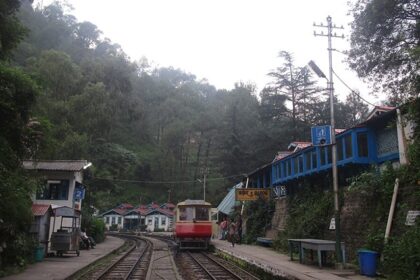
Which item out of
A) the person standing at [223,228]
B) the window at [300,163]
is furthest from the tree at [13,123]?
the person standing at [223,228]

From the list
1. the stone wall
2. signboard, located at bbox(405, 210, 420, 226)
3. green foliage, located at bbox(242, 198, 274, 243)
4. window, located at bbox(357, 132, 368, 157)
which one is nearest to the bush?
green foliage, located at bbox(242, 198, 274, 243)

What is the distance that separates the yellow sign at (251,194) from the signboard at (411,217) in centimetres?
1602

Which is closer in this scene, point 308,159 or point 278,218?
point 308,159

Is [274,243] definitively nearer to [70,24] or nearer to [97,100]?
[97,100]

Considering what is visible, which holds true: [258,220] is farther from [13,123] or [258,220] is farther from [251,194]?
[13,123]

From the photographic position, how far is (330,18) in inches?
649

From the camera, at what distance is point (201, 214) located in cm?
2477

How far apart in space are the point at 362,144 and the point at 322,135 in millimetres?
A: 3087

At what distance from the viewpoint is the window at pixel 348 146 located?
17812 mm

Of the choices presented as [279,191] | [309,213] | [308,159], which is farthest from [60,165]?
[309,213]

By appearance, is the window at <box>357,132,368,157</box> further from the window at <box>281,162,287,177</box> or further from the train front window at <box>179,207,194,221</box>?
the train front window at <box>179,207,194,221</box>

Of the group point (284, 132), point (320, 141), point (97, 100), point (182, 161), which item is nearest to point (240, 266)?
point (320, 141)

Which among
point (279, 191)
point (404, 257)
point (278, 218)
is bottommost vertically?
point (404, 257)

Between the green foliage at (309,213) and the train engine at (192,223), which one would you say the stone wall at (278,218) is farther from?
the train engine at (192,223)
